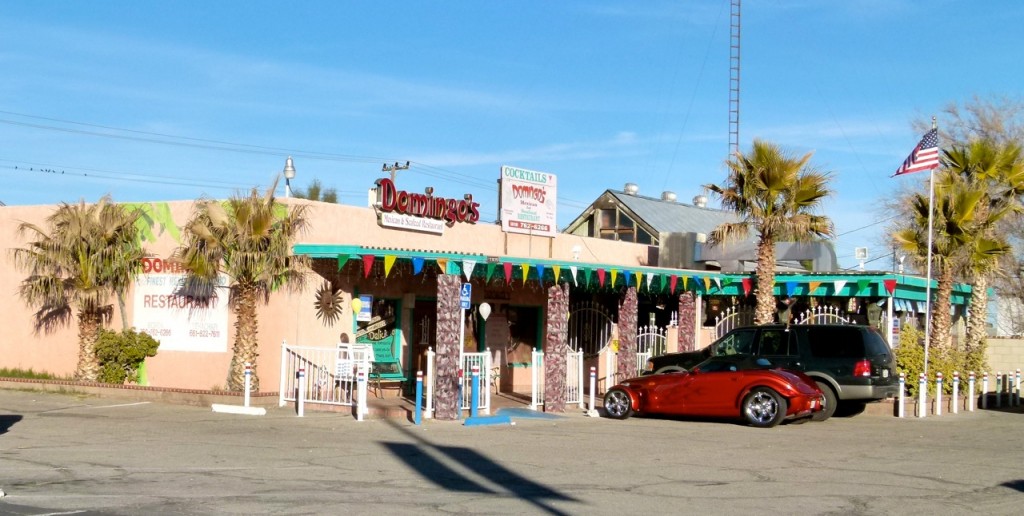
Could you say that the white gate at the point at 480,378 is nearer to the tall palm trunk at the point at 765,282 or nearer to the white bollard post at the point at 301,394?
the white bollard post at the point at 301,394

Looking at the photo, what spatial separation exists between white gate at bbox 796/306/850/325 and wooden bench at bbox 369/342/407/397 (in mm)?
9573

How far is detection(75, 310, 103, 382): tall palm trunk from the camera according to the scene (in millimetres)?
22688

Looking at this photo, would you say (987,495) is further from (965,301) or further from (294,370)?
(965,301)

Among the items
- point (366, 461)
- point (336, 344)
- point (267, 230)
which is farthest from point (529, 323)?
point (366, 461)

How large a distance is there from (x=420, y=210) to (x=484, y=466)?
35.5 ft

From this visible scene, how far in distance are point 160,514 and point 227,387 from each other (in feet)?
39.5

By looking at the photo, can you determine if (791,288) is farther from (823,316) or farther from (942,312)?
(942,312)

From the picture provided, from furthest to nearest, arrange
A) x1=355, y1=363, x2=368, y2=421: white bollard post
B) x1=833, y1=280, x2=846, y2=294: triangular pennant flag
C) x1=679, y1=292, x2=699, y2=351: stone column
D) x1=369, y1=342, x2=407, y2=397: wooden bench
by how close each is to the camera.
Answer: x1=679, y1=292, x2=699, y2=351: stone column
x1=833, y1=280, x2=846, y2=294: triangular pennant flag
x1=369, y1=342, x2=407, y2=397: wooden bench
x1=355, y1=363, x2=368, y2=421: white bollard post

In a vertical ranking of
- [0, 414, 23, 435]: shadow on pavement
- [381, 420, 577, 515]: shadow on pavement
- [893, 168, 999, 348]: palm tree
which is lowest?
[0, 414, 23, 435]: shadow on pavement

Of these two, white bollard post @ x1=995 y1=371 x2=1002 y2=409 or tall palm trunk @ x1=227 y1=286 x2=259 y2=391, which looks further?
white bollard post @ x1=995 y1=371 x2=1002 y2=409

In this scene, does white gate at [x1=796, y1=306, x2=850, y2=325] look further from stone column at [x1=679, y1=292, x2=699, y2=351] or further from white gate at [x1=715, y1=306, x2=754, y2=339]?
stone column at [x1=679, y1=292, x2=699, y2=351]

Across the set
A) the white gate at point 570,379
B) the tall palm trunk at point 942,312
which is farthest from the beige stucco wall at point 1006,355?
the white gate at point 570,379

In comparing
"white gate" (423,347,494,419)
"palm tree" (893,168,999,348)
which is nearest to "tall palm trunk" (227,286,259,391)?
"white gate" (423,347,494,419)

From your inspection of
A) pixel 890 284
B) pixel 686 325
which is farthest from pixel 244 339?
pixel 890 284
